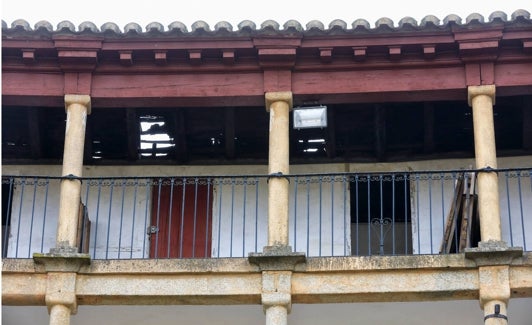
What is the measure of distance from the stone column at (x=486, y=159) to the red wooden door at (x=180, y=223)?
161 inches

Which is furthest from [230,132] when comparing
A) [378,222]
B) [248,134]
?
[378,222]

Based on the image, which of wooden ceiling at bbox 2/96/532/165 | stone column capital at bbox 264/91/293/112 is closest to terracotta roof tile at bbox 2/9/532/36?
stone column capital at bbox 264/91/293/112

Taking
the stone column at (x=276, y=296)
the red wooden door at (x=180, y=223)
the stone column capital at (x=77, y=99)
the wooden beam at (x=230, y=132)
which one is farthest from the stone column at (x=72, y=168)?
the stone column at (x=276, y=296)

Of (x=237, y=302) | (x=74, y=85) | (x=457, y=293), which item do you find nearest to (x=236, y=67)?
(x=74, y=85)

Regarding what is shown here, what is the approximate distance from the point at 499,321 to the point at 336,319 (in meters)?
2.53

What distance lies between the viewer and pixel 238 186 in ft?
52.9

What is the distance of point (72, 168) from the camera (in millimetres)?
13742

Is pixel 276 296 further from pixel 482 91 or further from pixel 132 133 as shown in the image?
pixel 132 133

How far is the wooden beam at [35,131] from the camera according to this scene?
608 inches

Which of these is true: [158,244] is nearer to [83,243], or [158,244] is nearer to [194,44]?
[83,243]

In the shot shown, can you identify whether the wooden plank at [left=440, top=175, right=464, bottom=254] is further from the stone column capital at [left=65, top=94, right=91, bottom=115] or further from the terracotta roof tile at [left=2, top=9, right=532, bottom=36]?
the stone column capital at [left=65, top=94, right=91, bottom=115]

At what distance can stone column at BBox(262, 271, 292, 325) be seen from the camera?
12969mm

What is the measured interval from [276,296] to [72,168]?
10.0 feet

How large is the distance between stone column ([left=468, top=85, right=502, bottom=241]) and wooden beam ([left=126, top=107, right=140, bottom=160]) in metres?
4.72
